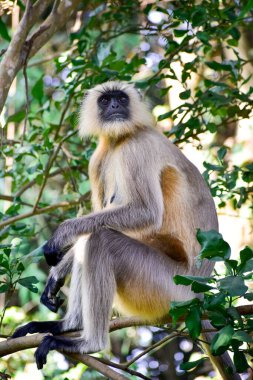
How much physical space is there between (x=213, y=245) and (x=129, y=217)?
1751 millimetres

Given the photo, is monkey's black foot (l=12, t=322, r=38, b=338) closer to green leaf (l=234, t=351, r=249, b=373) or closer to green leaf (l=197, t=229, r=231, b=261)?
green leaf (l=234, t=351, r=249, b=373)

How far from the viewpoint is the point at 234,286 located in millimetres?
2756

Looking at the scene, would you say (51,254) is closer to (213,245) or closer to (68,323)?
(68,323)

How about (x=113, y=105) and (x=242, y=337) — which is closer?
(x=242, y=337)

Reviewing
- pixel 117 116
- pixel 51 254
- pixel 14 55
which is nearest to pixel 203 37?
pixel 117 116

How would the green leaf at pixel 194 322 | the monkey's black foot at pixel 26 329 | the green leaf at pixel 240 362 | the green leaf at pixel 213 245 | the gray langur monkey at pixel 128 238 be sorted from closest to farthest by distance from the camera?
the green leaf at pixel 213 245
the green leaf at pixel 194 322
the green leaf at pixel 240 362
the gray langur monkey at pixel 128 238
the monkey's black foot at pixel 26 329

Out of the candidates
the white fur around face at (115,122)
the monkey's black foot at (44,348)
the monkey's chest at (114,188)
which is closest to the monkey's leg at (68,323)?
the monkey's black foot at (44,348)

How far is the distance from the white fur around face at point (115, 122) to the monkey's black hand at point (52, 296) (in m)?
1.06

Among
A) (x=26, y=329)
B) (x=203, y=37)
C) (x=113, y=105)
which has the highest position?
(x=203, y=37)

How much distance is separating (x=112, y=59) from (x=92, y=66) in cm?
29

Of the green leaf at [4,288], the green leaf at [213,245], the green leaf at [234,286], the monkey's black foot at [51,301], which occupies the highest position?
the green leaf at [213,245]

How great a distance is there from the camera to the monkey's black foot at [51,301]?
450 centimetres

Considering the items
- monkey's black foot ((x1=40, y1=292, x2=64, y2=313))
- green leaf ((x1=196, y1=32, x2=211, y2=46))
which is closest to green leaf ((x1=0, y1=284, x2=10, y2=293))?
monkey's black foot ((x1=40, y1=292, x2=64, y2=313))

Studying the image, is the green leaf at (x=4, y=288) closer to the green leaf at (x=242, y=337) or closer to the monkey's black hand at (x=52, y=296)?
the monkey's black hand at (x=52, y=296)
